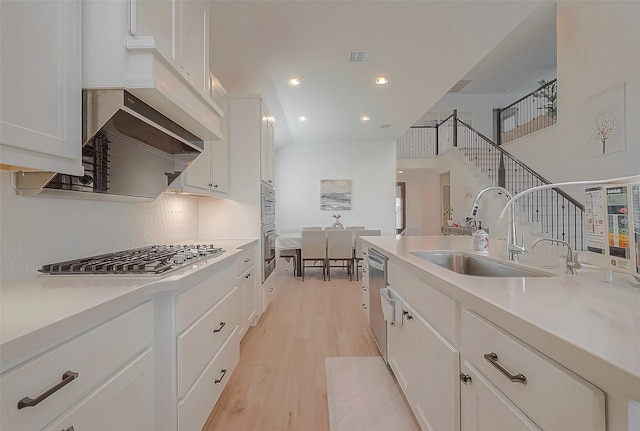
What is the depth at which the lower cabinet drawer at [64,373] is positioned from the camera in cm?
64

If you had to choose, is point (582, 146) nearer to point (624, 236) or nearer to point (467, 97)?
point (624, 236)

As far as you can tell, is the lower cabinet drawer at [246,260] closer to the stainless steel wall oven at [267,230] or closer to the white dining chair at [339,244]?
the stainless steel wall oven at [267,230]

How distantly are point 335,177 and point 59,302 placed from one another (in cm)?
694

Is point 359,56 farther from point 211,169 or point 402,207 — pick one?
point 402,207

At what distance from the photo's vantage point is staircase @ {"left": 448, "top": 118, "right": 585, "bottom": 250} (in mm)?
5062

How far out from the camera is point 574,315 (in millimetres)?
751

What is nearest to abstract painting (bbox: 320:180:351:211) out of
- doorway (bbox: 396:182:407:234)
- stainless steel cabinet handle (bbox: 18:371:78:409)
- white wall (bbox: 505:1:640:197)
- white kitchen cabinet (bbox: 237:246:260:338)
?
white wall (bbox: 505:1:640:197)

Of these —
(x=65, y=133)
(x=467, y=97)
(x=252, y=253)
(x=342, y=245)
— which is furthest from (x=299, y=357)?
(x=467, y=97)

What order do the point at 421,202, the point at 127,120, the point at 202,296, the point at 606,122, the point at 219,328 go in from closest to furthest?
1. the point at 127,120
2. the point at 202,296
3. the point at 219,328
4. the point at 606,122
5. the point at 421,202

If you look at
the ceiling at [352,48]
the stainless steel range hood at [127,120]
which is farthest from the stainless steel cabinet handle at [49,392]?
the ceiling at [352,48]

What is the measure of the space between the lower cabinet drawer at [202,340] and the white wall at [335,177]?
5627 mm

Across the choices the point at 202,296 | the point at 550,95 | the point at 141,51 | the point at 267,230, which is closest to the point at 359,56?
the point at 267,230

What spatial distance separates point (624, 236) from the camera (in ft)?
3.27

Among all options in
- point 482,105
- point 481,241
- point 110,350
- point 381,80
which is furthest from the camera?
point 482,105
